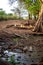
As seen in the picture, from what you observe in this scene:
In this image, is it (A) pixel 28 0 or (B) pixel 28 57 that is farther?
(A) pixel 28 0

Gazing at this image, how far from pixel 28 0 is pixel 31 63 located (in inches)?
686

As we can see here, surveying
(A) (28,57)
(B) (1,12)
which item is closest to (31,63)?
(A) (28,57)

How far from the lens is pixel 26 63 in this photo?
6762mm

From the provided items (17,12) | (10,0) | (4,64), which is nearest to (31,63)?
(4,64)

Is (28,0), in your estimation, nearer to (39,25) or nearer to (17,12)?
(39,25)

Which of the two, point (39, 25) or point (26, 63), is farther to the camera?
point (39, 25)

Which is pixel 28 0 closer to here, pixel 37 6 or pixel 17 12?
pixel 37 6

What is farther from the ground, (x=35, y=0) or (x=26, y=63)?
(x=35, y=0)

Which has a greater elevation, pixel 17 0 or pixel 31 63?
pixel 17 0

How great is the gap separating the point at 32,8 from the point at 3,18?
458cm

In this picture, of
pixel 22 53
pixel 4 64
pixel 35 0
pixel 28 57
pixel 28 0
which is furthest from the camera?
pixel 35 0

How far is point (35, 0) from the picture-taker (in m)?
25.1

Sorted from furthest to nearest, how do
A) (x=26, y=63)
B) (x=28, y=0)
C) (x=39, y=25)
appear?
1. (x=28, y=0)
2. (x=39, y=25)
3. (x=26, y=63)

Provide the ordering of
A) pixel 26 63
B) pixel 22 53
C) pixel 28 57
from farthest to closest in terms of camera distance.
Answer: pixel 22 53 < pixel 28 57 < pixel 26 63
